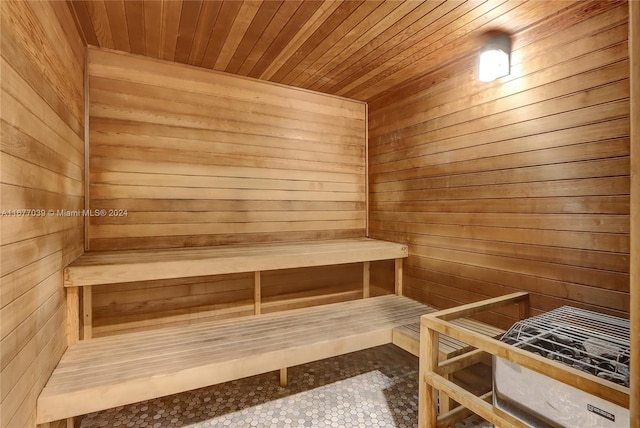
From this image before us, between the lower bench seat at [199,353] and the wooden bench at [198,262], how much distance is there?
0.28m

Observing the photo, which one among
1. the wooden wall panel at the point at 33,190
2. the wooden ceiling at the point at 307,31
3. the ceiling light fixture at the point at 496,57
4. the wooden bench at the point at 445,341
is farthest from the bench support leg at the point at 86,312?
the ceiling light fixture at the point at 496,57

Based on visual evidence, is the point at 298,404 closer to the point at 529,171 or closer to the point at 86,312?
the point at 86,312

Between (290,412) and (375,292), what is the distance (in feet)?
4.50

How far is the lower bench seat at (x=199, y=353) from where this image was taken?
146 centimetres

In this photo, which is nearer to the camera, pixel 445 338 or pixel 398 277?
pixel 445 338

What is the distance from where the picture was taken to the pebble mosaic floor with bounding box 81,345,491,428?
2012 millimetres

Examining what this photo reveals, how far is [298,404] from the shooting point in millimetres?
2186

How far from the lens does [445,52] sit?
→ 6.83ft

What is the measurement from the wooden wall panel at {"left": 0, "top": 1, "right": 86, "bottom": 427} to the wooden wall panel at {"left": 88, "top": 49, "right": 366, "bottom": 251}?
40cm

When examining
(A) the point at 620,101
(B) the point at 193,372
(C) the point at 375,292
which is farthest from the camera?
(C) the point at 375,292

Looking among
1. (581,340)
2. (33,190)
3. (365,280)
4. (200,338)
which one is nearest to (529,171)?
(581,340)

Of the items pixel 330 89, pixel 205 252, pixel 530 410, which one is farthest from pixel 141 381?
pixel 330 89

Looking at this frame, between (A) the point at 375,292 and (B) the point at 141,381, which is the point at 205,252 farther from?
(A) the point at 375,292

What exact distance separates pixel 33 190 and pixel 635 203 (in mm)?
1835
